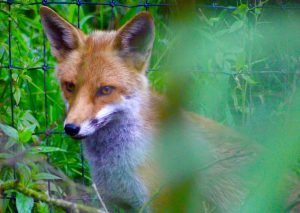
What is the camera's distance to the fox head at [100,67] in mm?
3338

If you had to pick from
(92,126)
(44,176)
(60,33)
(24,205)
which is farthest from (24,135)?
(60,33)

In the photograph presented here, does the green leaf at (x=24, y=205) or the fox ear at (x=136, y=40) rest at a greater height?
the fox ear at (x=136, y=40)

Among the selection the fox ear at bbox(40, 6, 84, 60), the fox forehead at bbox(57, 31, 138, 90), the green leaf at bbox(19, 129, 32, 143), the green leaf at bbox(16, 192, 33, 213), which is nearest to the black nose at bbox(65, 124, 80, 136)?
the green leaf at bbox(19, 129, 32, 143)

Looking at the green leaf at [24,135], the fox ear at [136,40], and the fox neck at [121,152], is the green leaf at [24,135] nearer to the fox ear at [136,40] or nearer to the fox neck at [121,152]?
the fox neck at [121,152]

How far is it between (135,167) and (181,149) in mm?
2480

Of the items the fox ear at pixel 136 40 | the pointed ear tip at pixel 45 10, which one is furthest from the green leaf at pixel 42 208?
the pointed ear tip at pixel 45 10

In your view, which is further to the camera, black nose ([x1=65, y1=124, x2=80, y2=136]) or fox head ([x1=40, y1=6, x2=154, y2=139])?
fox head ([x1=40, y1=6, x2=154, y2=139])

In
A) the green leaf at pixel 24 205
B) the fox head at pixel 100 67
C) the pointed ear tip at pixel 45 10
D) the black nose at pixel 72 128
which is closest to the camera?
the black nose at pixel 72 128

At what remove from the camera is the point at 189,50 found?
3.10 ft

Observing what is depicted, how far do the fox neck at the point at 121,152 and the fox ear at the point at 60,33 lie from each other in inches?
A: 24.0

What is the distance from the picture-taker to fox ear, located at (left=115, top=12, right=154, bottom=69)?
3.53m

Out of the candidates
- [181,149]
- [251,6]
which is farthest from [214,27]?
[181,149]

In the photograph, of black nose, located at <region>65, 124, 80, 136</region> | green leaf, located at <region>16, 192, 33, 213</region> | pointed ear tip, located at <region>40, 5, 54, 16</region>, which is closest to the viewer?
black nose, located at <region>65, 124, 80, 136</region>

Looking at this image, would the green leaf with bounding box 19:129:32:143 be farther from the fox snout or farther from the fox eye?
the fox eye
